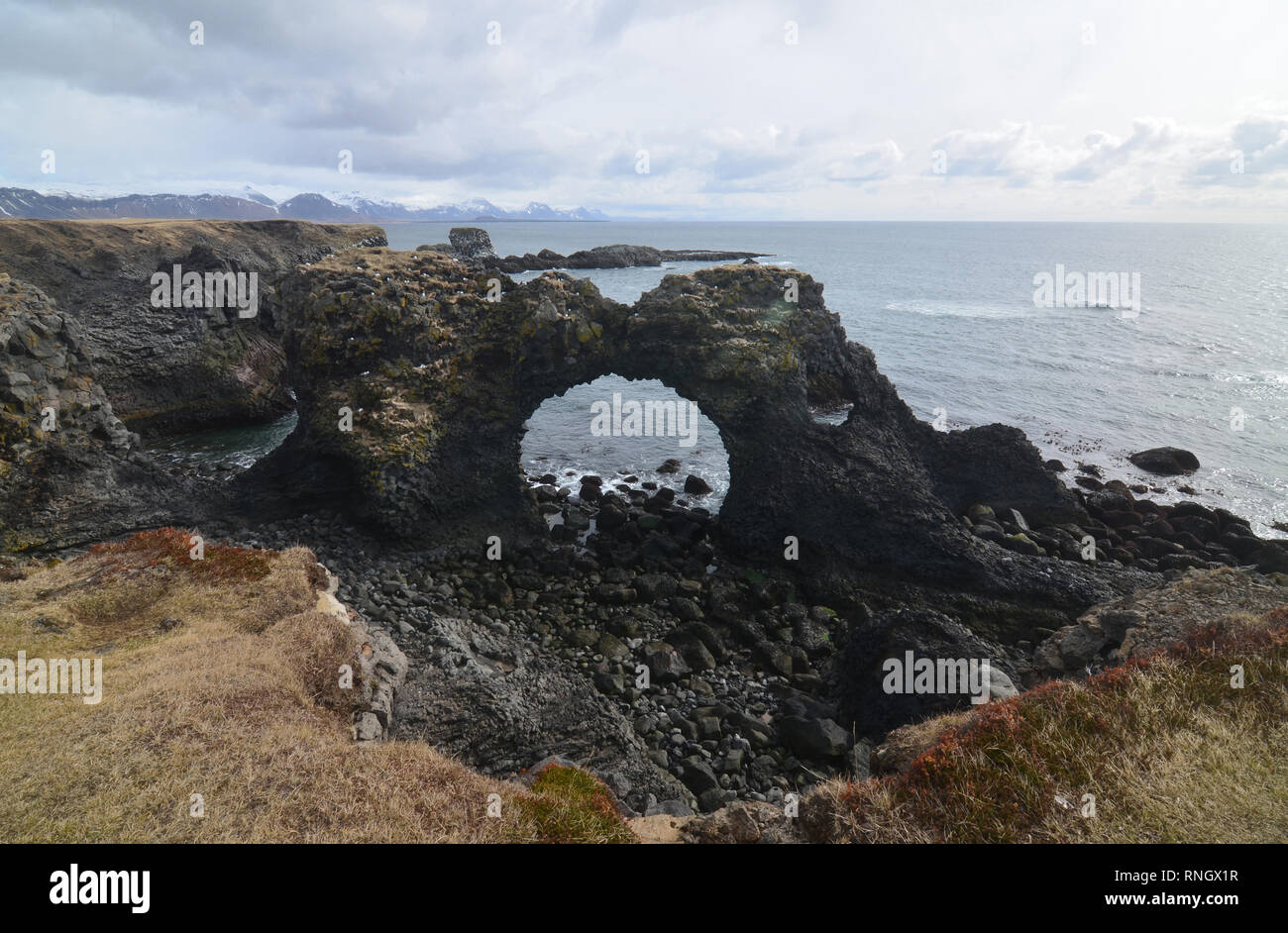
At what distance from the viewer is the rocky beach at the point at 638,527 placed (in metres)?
19.1

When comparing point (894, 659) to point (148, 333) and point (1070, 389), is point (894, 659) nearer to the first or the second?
point (1070, 389)

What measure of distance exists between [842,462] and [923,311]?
3132 inches

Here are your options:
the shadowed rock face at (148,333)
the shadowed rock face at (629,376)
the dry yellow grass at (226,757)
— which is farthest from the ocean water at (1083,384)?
the shadowed rock face at (148,333)

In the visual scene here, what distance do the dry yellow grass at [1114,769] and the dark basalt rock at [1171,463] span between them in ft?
122

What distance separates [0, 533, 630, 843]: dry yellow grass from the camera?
9828mm

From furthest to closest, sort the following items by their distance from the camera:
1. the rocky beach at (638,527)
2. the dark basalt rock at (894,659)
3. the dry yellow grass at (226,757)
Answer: the rocky beach at (638,527)
the dark basalt rock at (894,659)
the dry yellow grass at (226,757)

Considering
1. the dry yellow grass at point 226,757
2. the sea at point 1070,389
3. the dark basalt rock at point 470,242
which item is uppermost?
the dark basalt rock at point 470,242

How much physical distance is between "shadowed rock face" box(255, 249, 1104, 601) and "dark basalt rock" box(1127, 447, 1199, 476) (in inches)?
628

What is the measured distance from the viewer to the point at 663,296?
3253cm

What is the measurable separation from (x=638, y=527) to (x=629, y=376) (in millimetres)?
8769

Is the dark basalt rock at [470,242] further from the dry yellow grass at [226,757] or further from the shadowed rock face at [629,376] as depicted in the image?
the dry yellow grass at [226,757]

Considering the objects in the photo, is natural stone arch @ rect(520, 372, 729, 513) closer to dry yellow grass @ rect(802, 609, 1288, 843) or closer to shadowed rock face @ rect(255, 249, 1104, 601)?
shadowed rock face @ rect(255, 249, 1104, 601)
